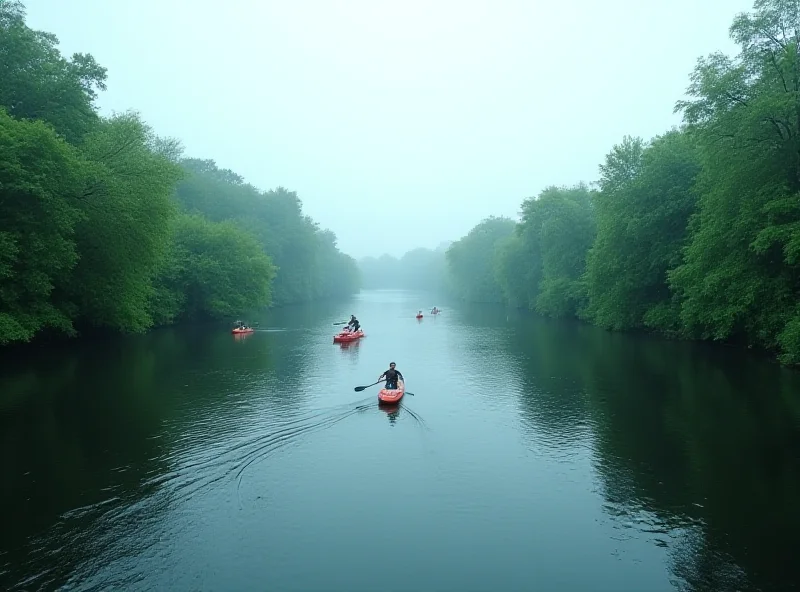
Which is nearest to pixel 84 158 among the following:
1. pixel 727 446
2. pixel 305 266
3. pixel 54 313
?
pixel 54 313

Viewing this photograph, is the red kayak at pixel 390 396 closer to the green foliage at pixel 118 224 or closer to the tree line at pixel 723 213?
the tree line at pixel 723 213

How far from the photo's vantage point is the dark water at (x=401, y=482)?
9711 mm

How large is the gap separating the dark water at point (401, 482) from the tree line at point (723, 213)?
4055 millimetres

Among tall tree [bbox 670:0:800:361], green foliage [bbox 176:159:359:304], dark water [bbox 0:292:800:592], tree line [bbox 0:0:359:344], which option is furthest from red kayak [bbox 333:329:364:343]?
green foliage [bbox 176:159:359:304]

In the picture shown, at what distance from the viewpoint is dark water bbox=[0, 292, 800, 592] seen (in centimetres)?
971

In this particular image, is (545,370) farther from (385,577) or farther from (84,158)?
(84,158)

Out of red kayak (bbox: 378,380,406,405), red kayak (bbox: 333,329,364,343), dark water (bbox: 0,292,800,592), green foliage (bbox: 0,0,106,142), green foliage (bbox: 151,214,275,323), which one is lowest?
dark water (bbox: 0,292,800,592)

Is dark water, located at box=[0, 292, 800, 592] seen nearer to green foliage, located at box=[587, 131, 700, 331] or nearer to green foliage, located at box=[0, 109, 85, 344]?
green foliage, located at box=[0, 109, 85, 344]

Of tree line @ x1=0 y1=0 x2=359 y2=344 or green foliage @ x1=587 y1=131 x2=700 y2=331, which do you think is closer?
tree line @ x1=0 y1=0 x2=359 y2=344

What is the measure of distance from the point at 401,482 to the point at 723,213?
24.0 metres

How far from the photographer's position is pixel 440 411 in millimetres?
20844

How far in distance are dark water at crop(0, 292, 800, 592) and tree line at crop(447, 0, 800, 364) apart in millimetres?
4055

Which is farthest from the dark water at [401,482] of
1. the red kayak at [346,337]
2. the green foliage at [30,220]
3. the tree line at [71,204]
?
the red kayak at [346,337]

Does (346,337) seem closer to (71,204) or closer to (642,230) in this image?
(71,204)
